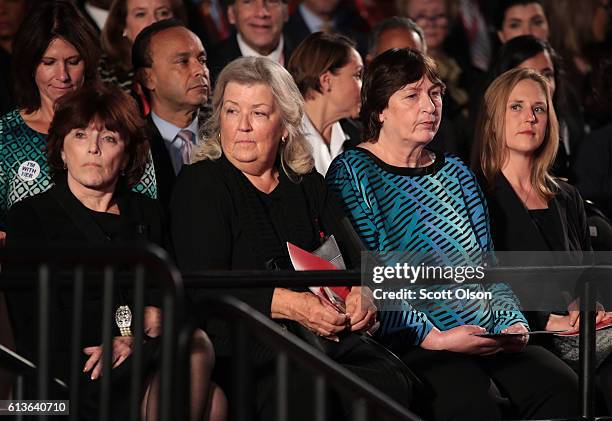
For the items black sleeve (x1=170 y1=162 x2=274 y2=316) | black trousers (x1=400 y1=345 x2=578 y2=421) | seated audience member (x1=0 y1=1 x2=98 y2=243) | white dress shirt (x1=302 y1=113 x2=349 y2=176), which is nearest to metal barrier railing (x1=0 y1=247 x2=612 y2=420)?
black sleeve (x1=170 y1=162 x2=274 y2=316)

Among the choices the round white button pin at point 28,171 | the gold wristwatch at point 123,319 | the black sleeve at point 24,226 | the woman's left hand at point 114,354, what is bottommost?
the woman's left hand at point 114,354

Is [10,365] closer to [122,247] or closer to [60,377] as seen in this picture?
[60,377]

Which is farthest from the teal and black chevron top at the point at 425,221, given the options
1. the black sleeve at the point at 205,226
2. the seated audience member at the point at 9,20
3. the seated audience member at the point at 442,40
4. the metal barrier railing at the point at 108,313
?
the seated audience member at the point at 9,20

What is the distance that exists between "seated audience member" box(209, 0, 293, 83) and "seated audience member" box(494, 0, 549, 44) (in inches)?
73.6

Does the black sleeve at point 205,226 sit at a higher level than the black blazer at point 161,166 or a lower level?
lower

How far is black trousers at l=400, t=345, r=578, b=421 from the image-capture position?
197 inches

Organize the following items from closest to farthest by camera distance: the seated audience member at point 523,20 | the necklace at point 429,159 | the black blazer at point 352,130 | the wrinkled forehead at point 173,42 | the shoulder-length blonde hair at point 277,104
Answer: the shoulder-length blonde hair at point 277,104 < the necklace at point 429,159 < the wrinkled forehead at point 173,42 < the black blazer at point 352,130 < the seated audience member at point 523,20

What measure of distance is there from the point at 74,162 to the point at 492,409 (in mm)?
1930

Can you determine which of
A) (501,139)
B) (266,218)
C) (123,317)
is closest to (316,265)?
(266,218)

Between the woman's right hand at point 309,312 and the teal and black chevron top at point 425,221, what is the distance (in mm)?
425

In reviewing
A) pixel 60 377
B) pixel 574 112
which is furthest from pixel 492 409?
pixel 574 112

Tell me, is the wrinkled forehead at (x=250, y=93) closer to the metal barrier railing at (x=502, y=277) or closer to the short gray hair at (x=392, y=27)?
the metal barrier railing at (x=502, y=277)

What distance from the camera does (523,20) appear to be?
845 centimetres

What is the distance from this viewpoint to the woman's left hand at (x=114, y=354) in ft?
15.1
